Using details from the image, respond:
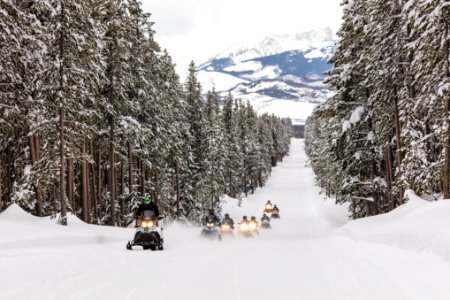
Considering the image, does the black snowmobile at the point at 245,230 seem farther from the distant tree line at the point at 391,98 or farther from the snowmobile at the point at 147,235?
the snowmobile at the point at 147,235

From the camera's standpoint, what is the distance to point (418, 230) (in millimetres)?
12062

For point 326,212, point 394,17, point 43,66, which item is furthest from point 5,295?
point 326,212

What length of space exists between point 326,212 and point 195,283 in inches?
1869

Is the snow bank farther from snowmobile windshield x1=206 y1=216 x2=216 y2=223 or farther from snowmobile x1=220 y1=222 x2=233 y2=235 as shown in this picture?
snowmobile x1=220 y1=222 x2=233 y2=235

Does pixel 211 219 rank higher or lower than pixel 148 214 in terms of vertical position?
lower

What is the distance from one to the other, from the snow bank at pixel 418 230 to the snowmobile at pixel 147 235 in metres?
7.53

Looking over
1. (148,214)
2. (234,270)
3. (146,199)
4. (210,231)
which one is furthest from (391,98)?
(234,270)

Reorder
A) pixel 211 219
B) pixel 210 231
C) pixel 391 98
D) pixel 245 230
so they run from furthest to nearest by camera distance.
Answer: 1. pixel 245 230
2. pixel 211 219
3. pixel 210 231
4. pixel 391 98

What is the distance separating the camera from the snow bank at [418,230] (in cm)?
1016

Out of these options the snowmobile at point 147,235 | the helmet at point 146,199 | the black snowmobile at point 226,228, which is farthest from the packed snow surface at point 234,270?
the black snowmobile at point 226,228

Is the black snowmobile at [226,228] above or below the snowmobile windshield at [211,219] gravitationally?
below

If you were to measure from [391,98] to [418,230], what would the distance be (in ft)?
37.7

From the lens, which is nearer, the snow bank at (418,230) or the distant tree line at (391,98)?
the snow bank at (418,230)

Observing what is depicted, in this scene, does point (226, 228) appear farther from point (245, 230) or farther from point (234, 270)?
point (234, 270)
